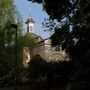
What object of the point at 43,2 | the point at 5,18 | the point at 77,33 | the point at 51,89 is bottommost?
the point at 51,89

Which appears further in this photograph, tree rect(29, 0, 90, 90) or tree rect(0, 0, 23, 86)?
tree rect(0, 0, 23, 86)

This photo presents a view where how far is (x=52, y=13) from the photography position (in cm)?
2830

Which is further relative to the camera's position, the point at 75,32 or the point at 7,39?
the point at 7,39

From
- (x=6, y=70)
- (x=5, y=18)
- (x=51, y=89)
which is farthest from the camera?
(x=5, y=18)

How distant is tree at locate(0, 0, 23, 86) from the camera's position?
46562 mm

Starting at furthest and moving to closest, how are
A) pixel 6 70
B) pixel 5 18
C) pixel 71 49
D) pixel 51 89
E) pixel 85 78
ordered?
pixel 5 18 < pixel 6 70 < pixel 51 89 < pixel 71 49 < pixel 85 78

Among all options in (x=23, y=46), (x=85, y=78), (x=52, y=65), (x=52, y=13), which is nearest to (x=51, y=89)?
(x=52, y=65)

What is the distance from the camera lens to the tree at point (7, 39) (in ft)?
153

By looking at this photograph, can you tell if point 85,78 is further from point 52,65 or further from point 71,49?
point 52,65

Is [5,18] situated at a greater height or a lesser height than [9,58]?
greater

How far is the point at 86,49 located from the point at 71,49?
229cm

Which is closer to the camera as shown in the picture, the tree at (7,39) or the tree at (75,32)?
the tree at (75,32)

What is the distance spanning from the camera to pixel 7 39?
49.1 metres

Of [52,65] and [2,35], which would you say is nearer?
[52,65]
